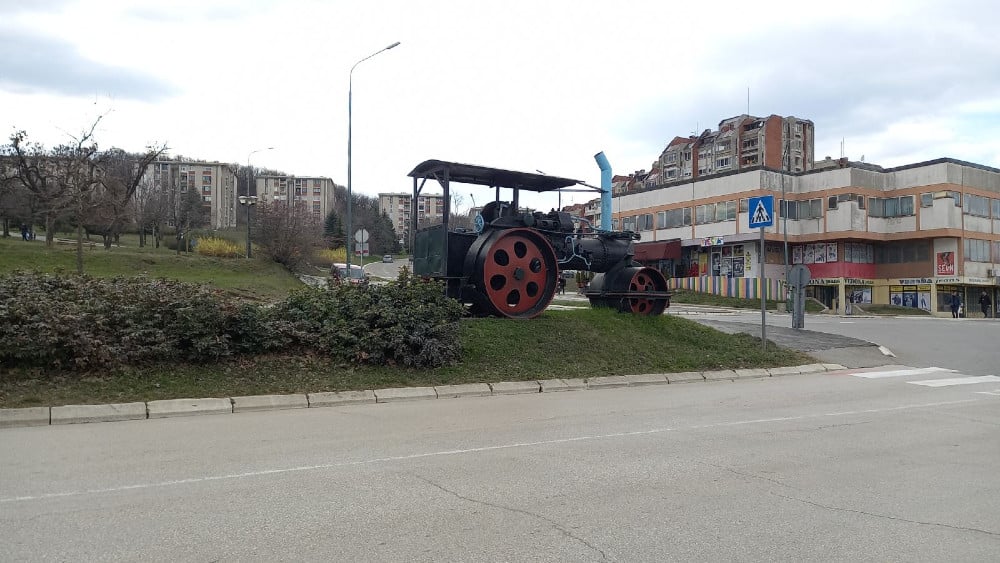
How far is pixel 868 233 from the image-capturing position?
53.6 meters

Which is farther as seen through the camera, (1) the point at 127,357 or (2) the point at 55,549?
(1) the point at 127,357

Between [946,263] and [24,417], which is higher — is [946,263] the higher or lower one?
the higher one

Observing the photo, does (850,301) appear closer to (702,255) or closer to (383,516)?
(702,255)

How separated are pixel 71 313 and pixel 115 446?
11.1 feet

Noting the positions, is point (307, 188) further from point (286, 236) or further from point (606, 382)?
point (606, 382)

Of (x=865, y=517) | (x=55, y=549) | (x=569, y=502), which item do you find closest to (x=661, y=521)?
(x=569, y=502)

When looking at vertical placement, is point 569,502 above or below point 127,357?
below

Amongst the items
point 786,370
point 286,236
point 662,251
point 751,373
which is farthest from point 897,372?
point 286,236

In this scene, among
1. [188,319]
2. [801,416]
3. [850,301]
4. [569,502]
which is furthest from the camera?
[850,301]

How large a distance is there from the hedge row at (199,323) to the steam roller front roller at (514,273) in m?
1.33

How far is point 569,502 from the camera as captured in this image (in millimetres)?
5500

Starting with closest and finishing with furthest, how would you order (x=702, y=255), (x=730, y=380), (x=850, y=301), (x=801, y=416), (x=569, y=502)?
(x=569, y=502) < (x=801, y=416) < (x=730, y=380) < (x=850, y=301) < (x=702, y=255)

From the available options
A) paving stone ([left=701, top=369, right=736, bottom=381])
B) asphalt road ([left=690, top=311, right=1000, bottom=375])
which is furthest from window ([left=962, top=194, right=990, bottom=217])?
paving stone ([left=701, top=369, right=736, bottom=381])

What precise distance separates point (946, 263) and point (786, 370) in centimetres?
4456
